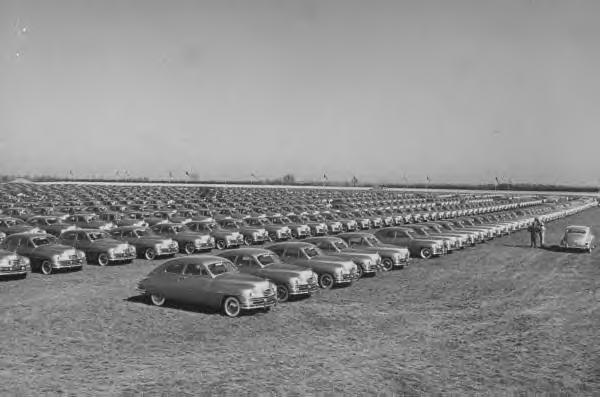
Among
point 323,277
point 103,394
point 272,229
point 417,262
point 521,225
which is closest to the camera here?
point 103,394

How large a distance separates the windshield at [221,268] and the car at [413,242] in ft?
42.4

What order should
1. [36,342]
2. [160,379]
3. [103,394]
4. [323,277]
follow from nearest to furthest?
1. [103,394]
2. [160,379]
3. [36,342]
4. [323,277]

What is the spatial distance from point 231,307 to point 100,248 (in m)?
11.1

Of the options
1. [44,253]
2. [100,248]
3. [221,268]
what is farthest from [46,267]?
[221,268]

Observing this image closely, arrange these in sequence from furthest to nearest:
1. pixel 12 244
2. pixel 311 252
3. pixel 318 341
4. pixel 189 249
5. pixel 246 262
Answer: pixel 189 249 → pixel 12 244 → pixel 311 252 → pixel 246 262 → pixel 318 341

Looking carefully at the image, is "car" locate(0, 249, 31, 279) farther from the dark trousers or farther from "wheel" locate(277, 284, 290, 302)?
the dark trousers

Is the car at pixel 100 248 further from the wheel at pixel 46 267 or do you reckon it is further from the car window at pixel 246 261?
the car window at pixel 246 261

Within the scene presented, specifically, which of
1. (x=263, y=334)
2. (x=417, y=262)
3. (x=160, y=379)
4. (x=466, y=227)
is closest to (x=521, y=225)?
(x=466, y=227)

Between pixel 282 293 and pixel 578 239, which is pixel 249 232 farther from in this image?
pixel 578 239

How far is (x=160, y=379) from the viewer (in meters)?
10.4

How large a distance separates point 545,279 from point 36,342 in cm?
1829

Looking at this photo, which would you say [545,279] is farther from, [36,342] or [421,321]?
[36,342]

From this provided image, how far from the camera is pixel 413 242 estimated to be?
27609 millimetres

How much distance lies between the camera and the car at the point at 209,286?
15.1 meters
